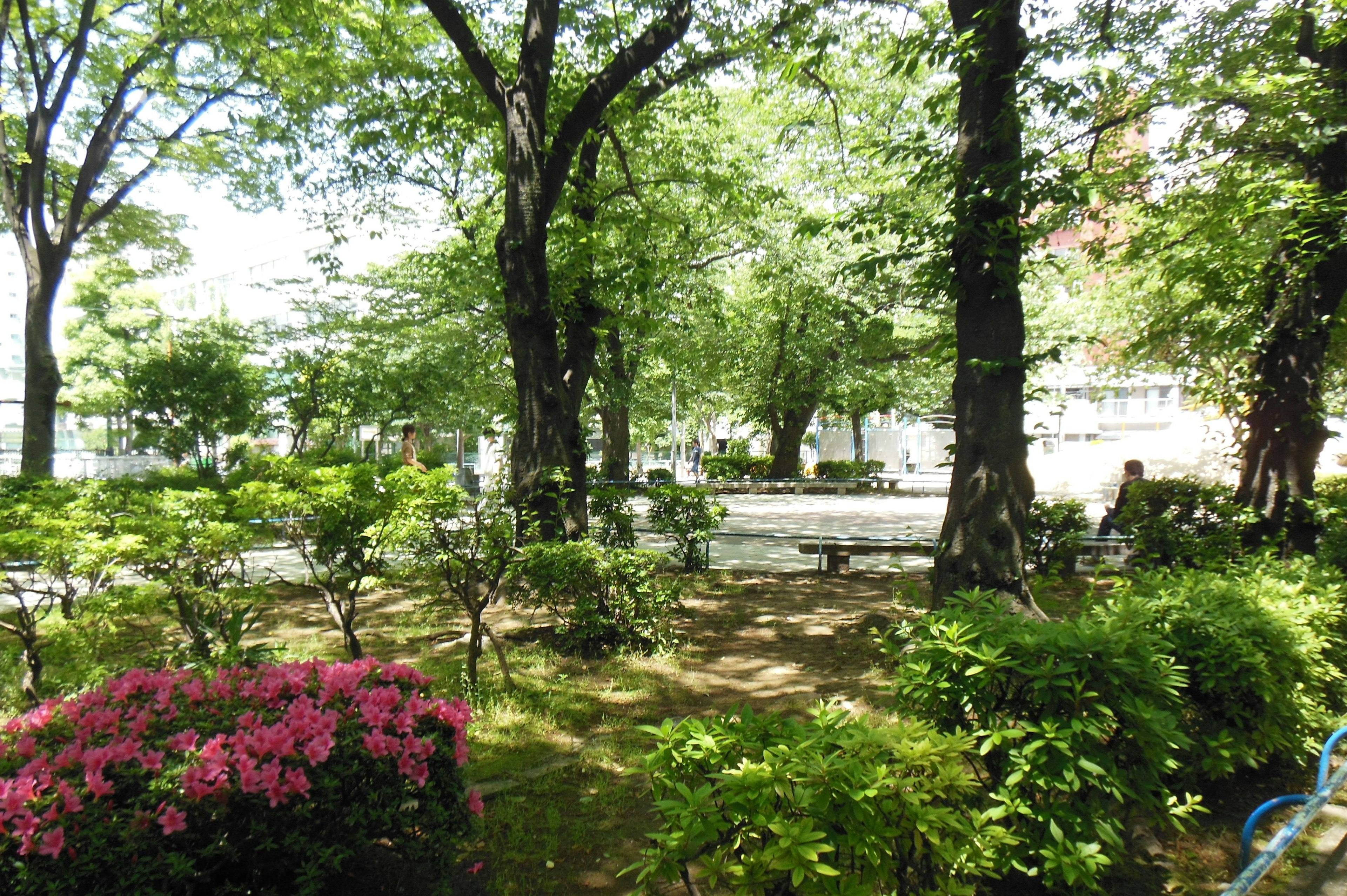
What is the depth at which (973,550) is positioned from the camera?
5.04m

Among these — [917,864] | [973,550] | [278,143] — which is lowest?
[917,864]

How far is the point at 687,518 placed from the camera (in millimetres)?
10508

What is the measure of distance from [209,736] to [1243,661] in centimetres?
393

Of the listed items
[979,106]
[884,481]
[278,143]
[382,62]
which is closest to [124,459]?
[278,143]

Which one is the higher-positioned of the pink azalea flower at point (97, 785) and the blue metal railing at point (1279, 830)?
the pink azalea flower at point (97, 785)

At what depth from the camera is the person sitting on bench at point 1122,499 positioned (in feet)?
32.4

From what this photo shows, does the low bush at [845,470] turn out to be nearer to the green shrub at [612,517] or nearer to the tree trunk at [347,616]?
the green shrub at [612,517]

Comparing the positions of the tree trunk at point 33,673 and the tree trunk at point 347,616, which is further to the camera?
the tree trunk at point 347,616

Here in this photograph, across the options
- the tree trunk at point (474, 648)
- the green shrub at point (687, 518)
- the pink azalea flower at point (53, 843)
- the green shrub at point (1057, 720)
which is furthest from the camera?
the green shrub at point (687, 518)

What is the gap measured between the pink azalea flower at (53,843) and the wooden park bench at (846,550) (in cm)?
905

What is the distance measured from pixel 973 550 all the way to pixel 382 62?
30.2 ft

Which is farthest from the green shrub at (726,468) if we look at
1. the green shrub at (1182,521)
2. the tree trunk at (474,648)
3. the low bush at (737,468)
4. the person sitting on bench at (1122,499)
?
the tree trunk at (474,648)

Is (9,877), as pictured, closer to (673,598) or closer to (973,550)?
(973,550)

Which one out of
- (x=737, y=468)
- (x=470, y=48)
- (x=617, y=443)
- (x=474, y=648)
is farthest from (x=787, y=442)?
(x=474, y=648)
